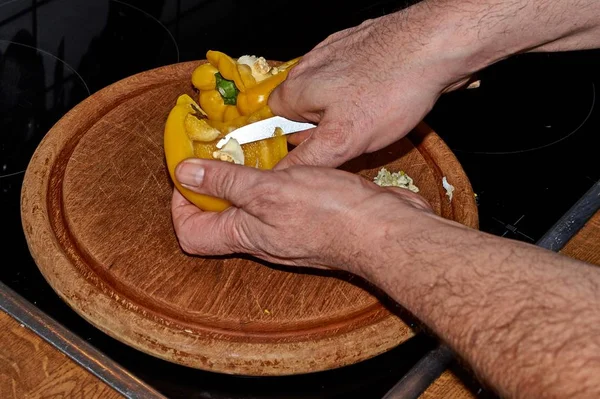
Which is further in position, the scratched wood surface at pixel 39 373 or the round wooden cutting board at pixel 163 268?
the round wooden cutting board at pixel 163 268

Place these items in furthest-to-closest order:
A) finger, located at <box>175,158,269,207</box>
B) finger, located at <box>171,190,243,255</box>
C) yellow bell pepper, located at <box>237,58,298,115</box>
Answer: yellow bell pepper, located at <box>237,58,298,115</box>, finger, located at <box>171,190,243,255</box>, finger, located at <box>175,158,269,207</box>

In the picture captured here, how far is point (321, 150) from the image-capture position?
147cm

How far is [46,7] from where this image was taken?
2.12 metres

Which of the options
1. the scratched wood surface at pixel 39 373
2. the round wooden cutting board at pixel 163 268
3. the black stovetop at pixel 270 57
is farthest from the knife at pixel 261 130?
the scratched wood surface at pixel 39 373

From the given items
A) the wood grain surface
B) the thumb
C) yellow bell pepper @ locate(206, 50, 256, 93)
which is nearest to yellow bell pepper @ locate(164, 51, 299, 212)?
yellow bell pepper @ locate(206, 50, 256, 93)

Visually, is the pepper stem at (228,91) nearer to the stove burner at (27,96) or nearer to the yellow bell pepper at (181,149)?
the yellow bell pepper at (181,149)

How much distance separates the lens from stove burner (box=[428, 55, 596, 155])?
1.96 meters

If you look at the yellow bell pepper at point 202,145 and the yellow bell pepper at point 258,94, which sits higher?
the yellow bell pepper at point 258,94

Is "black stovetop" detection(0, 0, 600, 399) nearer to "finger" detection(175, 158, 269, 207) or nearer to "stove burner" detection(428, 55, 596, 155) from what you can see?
"stove burner" detection(428, 55, 596, 155)

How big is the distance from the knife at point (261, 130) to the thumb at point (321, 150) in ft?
0.29

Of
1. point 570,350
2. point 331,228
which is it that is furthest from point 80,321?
point 570,350

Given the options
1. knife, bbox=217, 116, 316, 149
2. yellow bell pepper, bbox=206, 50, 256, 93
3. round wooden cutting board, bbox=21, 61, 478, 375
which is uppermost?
yellow bell pepper, bbox=206, 50, 256, 93

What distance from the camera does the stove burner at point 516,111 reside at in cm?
196

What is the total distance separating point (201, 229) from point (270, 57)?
0.76m
